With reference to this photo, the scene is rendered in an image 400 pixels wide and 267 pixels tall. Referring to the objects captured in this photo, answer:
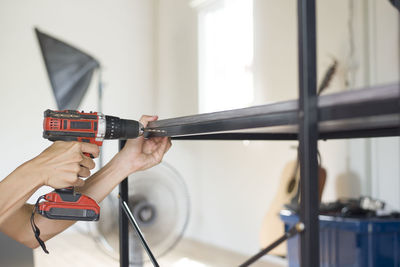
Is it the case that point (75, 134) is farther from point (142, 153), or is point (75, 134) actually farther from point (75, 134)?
point (142, 153)

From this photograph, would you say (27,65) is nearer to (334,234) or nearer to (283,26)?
(283,26)

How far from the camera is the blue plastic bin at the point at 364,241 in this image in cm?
143

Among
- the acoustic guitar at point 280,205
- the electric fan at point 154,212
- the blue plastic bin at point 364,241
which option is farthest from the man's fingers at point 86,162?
the electric fan at point 154,212

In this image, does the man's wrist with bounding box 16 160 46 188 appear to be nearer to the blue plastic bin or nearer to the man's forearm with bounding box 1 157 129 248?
the man's forearm with bounding box 1 157 129 248

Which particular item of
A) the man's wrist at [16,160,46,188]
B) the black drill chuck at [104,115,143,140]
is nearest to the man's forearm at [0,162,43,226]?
the man's wrist at [16,160,46,188]

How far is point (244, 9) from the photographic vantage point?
283 cm

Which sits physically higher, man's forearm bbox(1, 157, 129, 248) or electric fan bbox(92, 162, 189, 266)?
man's forearm bbox(1, 157, 129, 248)

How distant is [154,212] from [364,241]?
4.28 ft

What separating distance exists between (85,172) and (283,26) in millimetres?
1946

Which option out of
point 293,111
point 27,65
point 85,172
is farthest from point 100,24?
point 293,111

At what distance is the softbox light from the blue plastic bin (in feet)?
8.23

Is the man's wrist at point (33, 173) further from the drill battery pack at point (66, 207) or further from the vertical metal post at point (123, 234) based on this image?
the vertical metal post at point (123, 234)

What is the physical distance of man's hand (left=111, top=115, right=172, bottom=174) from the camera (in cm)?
91

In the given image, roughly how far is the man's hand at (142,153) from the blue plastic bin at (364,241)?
2.95 ft
